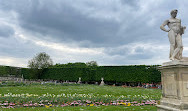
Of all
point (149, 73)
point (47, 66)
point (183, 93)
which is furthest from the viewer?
point (47, 66)

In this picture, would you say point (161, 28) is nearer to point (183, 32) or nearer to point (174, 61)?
point (183, 32)

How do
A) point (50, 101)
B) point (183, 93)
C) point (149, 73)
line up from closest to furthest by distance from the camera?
point (183, 93) → point (50, 101) → point (149, 73)

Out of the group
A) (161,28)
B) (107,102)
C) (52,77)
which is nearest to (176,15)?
(161,28)

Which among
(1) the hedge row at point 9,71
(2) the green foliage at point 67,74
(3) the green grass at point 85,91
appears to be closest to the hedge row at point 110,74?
(2) the green foliage at point 67,74

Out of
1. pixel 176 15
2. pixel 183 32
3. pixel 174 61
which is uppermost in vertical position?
Result: pixel 176 15

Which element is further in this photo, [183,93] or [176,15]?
[176,15]

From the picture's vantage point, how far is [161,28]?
6617 mm

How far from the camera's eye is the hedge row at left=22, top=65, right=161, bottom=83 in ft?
80.5

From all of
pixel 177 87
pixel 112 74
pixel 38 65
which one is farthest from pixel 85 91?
pixel 38 65

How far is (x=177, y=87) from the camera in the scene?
5.35 metres

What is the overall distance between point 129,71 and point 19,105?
810 inches

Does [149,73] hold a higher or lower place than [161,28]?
lower

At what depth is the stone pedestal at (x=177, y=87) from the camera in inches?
206

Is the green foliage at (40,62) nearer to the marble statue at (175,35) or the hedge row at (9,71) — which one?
the hedge row at (9,71)
